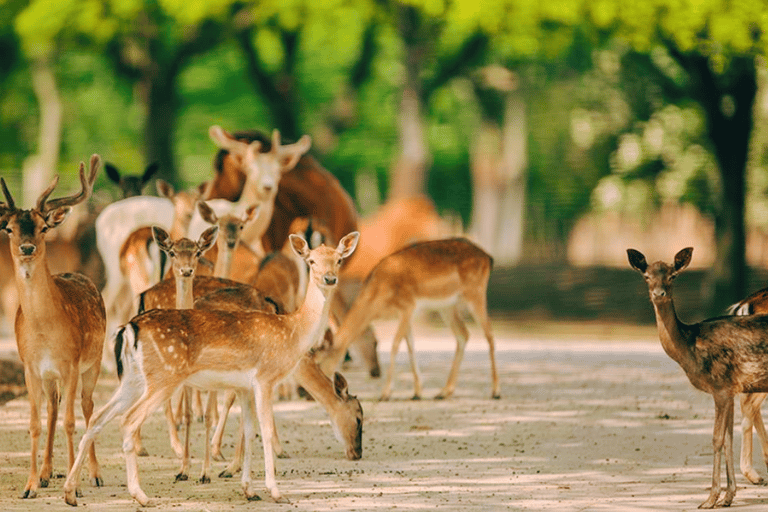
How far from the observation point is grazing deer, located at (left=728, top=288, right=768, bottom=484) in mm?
9497

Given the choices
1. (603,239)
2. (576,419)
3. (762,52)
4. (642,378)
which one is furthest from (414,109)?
(576,419)

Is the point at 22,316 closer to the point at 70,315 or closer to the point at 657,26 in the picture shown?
the point at 70,315

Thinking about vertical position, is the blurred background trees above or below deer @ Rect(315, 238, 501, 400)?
above

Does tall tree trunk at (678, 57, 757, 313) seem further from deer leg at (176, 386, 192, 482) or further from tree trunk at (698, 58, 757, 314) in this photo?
deer leg at (176, 386, 192, 482)

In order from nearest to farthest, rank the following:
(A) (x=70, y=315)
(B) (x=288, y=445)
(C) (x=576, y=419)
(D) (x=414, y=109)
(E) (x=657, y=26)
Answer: (A) (x=70, y=315), (B) (x=288, y=445), (C) (x=576, y=419), (E) (x=657, y=26), (D) (x=414, y=109)

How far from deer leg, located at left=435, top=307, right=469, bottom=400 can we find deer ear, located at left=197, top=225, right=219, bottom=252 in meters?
4.12

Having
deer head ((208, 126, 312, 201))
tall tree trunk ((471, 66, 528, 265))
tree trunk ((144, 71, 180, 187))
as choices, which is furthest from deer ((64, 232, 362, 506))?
tall tree trunk ((471, 66, 528, 265))

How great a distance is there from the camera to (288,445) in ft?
36.3

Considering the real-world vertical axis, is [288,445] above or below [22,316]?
below

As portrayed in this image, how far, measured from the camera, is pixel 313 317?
30.2ft

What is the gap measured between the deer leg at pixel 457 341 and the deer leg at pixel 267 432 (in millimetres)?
4910

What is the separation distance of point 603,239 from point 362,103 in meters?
9.42

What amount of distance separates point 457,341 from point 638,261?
5102 mm

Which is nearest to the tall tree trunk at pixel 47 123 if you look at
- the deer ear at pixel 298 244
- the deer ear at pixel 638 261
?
the deer ear at pixel 298 244
